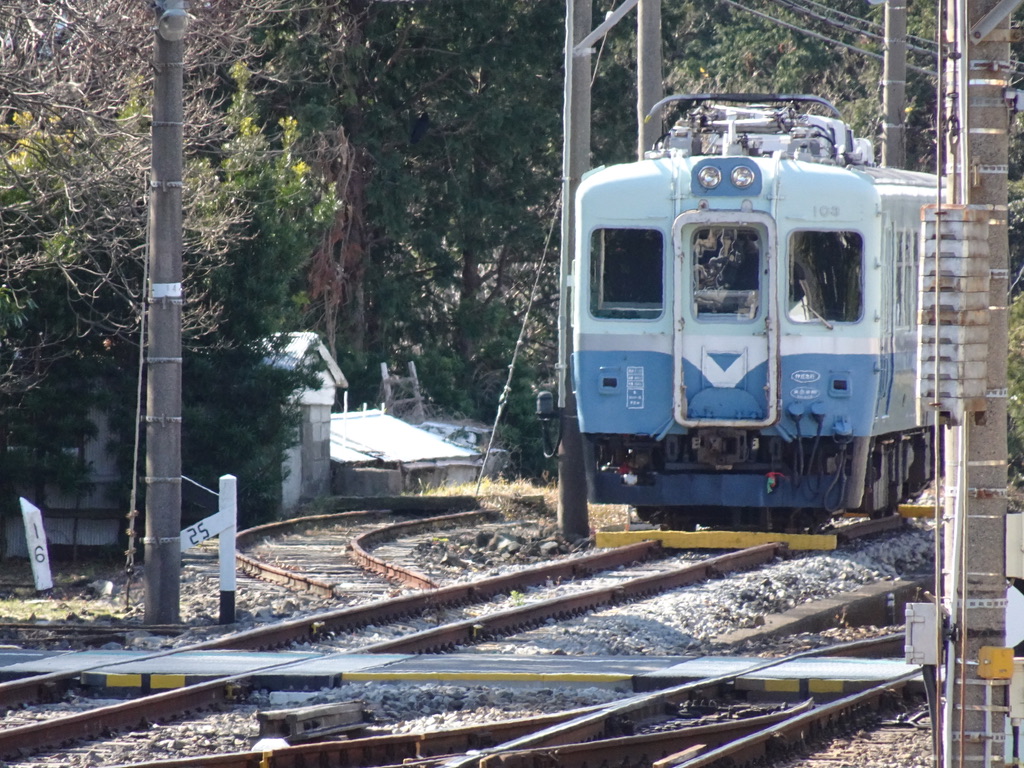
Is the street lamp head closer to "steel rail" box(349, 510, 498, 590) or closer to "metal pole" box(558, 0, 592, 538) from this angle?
"steel rail" box(349, 510, 498, 590)

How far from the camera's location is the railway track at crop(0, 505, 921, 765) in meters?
7.90

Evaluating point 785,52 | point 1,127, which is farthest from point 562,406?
point 785,52

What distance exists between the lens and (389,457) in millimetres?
25172

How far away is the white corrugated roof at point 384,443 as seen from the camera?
24891 mm

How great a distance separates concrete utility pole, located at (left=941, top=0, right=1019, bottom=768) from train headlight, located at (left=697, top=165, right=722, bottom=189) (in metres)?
7.86

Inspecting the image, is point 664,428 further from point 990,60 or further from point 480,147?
point 480,147

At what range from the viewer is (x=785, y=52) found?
40781mm

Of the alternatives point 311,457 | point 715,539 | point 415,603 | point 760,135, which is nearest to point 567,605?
point 415,603

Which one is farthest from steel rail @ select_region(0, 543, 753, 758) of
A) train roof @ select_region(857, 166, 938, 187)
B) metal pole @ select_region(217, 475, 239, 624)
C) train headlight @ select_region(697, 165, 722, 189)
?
train roof @ select_region(857, 166, 938, 187)

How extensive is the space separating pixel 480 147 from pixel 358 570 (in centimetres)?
2098

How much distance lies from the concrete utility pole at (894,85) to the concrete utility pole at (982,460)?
15845 mm

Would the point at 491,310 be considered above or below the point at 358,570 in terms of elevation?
above

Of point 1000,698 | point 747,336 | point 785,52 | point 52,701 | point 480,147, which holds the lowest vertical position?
point 52,701

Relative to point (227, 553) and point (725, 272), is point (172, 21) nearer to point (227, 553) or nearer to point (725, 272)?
point (227, 553)
